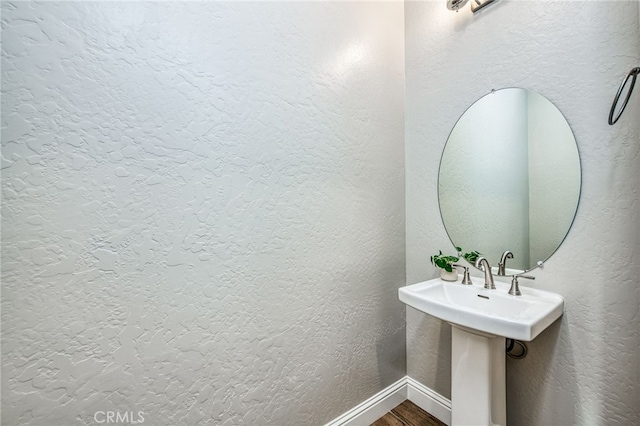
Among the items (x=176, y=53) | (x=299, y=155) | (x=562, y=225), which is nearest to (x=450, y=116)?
(x=562, y=225)

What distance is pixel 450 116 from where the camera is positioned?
1.53 metres

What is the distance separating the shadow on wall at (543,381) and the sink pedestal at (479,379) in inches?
6.7

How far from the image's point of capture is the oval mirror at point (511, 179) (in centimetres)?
116

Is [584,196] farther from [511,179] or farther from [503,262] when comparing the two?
[503,262]

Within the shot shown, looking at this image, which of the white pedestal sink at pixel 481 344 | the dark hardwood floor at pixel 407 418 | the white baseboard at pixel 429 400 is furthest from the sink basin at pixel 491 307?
the dark hardwood floor at pixel 407 418

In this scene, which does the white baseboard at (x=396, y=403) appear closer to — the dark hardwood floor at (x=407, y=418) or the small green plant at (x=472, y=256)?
the dark hardwood floor at (x=407, y=418)

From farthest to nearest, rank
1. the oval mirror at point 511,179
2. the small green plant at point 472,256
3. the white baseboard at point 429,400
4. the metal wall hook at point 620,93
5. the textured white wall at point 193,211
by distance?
the white baseboard at point 429,400, the small green plant at point 472,256, the oval mirror at point 511,179, the metal wall hook at point 620,93, the textured white wall at point 193,211

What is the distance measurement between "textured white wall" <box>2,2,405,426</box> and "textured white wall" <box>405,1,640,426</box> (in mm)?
608

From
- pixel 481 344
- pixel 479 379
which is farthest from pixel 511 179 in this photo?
pixel 479 379

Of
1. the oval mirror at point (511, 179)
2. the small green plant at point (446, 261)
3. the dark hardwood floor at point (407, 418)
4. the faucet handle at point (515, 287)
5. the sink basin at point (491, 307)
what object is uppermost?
the oval mirror at point (511, 179)

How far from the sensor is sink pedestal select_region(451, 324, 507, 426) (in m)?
1.12

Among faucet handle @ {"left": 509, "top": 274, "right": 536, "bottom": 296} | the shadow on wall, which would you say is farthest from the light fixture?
the shadow on wall

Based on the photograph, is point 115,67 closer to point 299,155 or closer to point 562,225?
point 299,155

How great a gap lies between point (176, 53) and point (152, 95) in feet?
0.63
